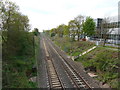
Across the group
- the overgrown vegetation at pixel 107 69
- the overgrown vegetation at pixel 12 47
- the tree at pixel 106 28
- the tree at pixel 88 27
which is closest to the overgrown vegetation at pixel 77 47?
the tree at pixel 106 28

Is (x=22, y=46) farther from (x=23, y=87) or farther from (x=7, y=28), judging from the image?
(x=23, y=87)

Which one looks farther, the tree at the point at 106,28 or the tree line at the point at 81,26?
the tree line at the point at 81,26

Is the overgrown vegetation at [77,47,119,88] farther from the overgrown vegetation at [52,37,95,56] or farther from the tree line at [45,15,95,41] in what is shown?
the tree line at [45,15,95,41]

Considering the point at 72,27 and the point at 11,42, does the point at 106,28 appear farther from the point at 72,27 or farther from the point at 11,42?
the point at 11,42

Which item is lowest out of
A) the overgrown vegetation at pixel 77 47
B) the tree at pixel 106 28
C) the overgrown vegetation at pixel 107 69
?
the overgrown vegetation at pixel 107 69

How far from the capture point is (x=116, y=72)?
10.4 m

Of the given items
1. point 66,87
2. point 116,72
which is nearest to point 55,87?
point 66,87

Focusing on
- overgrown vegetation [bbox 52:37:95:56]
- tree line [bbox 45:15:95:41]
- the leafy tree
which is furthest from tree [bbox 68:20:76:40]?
the leafy tree

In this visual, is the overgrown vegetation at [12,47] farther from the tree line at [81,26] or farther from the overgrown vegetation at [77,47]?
the tree line at [81,26]

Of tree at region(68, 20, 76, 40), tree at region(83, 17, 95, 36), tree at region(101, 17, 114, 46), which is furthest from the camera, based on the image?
tree at region(68, 20, 76, 40)

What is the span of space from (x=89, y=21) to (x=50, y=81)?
24849mm

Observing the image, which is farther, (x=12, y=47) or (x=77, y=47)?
(x=77, y=47)

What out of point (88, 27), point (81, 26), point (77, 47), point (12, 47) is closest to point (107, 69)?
point (12, 47)

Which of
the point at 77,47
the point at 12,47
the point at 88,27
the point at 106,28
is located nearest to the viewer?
the point at 12,47
